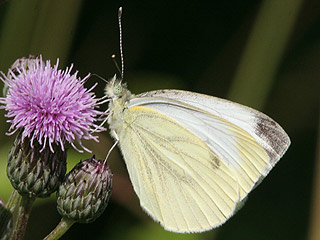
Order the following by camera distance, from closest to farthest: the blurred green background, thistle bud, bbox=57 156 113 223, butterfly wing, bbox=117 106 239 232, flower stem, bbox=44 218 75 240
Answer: flower stem, bbox=44 218 75 240, thistle bud, bbox=57 156 113 223, butterfly wing, bbox=117 106 239 232, the blurred green background

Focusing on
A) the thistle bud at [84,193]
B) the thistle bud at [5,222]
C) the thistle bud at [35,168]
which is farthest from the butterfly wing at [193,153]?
the thistle bud at [5,222]

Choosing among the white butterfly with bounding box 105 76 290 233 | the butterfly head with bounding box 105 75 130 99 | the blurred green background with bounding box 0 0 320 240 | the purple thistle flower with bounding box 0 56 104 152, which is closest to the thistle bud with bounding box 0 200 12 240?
the purple thistle flower with bounding box 0 56 104 152

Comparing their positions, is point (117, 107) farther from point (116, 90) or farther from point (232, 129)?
point (232, 129)

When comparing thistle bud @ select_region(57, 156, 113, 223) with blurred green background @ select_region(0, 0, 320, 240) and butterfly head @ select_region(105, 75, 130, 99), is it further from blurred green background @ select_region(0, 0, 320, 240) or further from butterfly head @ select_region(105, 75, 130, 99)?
blurred green background @ select_region(0, 0, 320, 240)

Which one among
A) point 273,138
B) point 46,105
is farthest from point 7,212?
point 273,138

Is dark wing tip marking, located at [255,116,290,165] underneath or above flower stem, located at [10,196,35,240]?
above

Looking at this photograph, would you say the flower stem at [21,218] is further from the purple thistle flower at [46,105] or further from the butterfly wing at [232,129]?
the butterfly wing at [232,129]

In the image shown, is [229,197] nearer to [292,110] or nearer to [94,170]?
[94,170]

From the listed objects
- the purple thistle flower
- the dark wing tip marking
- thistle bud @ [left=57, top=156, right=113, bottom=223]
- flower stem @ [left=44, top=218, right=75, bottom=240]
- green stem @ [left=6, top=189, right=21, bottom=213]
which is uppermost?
the dark wing tip marking
